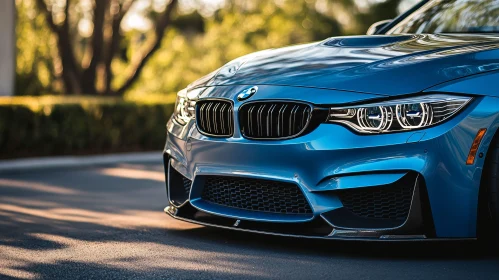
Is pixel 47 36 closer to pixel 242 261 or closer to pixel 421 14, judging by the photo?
pixel 421 14

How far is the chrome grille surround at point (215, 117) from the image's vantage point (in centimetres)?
516

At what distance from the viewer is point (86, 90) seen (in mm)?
18953

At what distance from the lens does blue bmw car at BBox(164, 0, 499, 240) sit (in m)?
4.65

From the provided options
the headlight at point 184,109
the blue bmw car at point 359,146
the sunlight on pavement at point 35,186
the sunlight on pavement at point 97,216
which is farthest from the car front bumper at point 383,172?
the sunlight on pavement at point 35,186

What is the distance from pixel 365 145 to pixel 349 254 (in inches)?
26.0

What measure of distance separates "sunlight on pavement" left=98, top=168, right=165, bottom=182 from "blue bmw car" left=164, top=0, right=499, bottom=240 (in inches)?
187

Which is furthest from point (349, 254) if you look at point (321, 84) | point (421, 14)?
point (421, 14)

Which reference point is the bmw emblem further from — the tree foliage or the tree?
the tree

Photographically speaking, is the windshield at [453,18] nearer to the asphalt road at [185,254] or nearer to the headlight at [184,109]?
the asphalt road at [185,254]

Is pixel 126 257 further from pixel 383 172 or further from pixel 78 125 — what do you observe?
pixel 78 125

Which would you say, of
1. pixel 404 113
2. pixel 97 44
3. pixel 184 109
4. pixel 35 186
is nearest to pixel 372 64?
pixel 404 113

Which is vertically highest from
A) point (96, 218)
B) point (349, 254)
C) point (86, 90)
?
point (349, 254)

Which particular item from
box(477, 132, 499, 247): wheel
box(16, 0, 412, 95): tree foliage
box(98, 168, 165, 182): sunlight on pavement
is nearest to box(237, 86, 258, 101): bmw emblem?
box(477, 132, 499, 247): wheel

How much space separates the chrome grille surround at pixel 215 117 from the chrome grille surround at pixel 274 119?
0.10m
